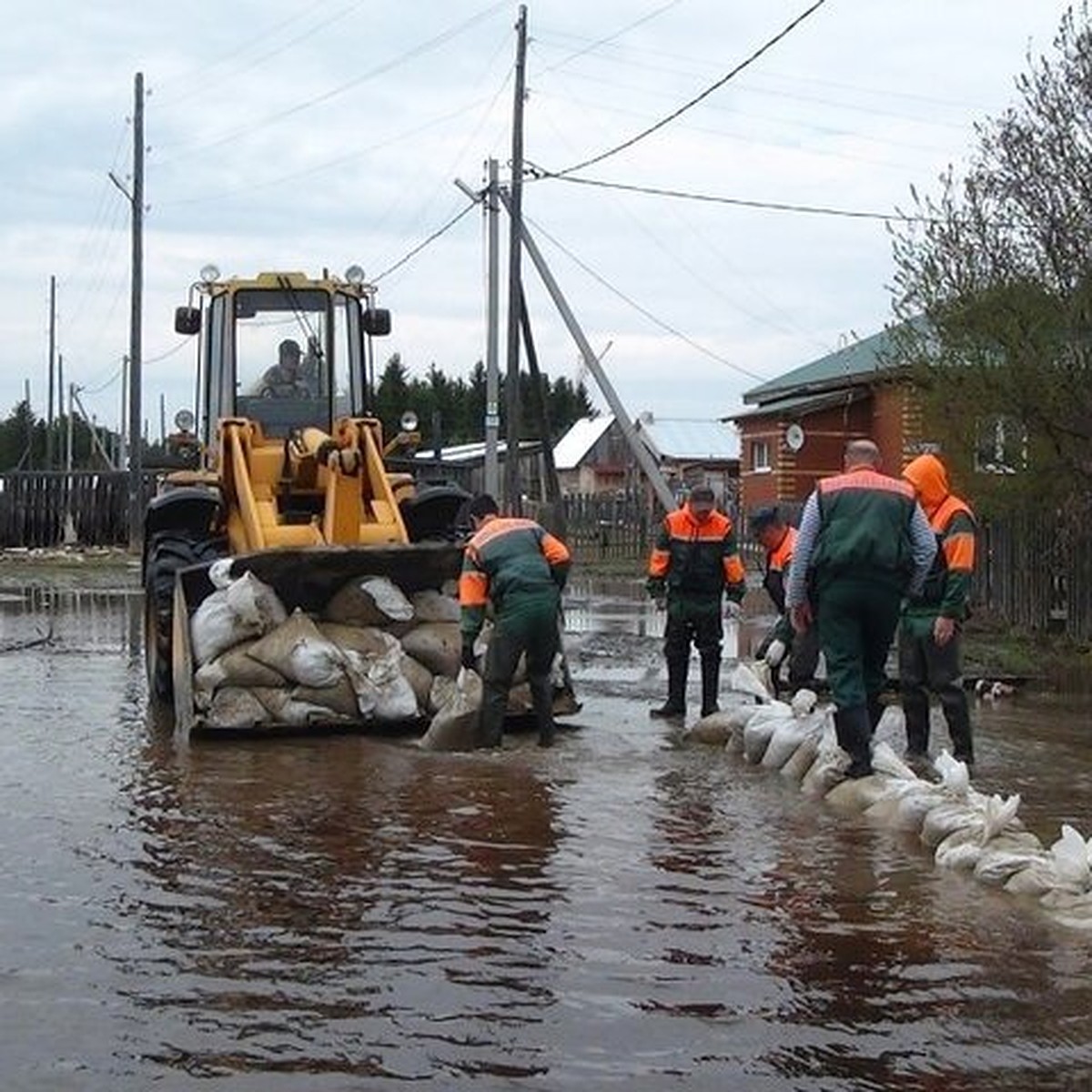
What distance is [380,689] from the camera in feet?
34.4

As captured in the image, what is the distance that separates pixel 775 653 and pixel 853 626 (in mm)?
2664

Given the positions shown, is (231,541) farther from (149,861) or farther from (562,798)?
(149,861)

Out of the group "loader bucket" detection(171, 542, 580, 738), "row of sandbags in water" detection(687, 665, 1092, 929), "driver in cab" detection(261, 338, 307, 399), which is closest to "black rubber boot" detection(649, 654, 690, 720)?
"loader bucket" detection(171, 542, 580, 738)

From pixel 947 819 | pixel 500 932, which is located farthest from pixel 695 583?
pixel 500 932

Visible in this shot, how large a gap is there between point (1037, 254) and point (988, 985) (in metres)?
11.9

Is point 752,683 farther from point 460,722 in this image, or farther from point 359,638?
point 359,638

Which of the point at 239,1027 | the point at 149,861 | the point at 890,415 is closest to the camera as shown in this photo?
the point at 239,1027

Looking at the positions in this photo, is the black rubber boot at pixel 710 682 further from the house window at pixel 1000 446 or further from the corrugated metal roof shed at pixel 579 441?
the corrugated metal roof shed at pixel 579 441

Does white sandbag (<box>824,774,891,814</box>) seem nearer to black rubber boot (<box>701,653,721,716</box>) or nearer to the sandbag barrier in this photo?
the sandbag barrier

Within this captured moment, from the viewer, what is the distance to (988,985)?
18.0 feet

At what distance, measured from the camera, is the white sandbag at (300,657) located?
34.0ft

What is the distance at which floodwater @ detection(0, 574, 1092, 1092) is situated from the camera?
4836mm

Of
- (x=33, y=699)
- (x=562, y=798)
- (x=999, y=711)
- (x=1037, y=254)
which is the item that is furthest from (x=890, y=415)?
(x=562, y=798)

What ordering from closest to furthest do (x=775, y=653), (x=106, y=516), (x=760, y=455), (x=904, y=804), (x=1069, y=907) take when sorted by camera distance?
(x=1069, y=907) → (x=904, y=804) → (x=775, y=653) → (x=106, y=516) → (x=760, y=455)
